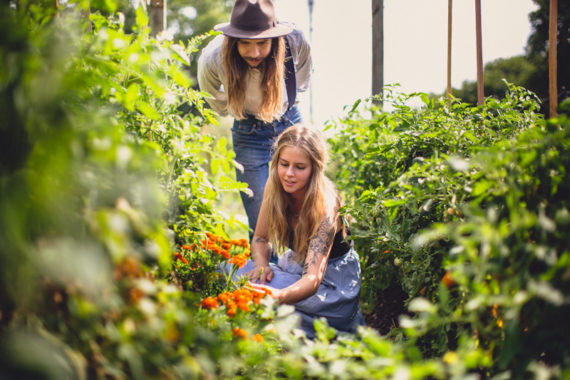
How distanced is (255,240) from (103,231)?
1.74m

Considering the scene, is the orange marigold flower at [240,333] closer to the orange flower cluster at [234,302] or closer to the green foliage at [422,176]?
the orange flower cluster at [234,302]

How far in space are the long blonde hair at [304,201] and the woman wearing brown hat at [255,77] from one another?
16.5 inches

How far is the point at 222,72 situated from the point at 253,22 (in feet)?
1.26

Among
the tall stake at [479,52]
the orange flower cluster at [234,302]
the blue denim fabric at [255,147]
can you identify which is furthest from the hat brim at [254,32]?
the orange flower cluster at [234,302]

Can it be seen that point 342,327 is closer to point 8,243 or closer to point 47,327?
point 47,327

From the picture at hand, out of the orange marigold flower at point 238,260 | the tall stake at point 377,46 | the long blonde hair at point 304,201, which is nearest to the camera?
the orange marigold flower at point 238,260

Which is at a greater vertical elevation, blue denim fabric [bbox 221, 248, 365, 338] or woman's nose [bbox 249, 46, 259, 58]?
woman's nose [bbox 249, 46, 259, 58]

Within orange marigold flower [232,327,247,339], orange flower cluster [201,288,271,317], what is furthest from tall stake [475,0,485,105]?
orange marigold flower [232,327,247,339]

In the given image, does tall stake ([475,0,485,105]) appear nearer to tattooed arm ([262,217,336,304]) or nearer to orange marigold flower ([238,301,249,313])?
tattooed arm ([262,217,336,304])

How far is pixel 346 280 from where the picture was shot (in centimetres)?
222

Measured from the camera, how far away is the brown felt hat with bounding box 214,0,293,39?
89.7 inches

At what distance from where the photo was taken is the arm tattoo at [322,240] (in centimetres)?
199

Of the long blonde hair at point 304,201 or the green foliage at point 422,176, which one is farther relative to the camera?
the long blonde hair at point 304,201

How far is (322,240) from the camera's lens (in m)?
2.03
